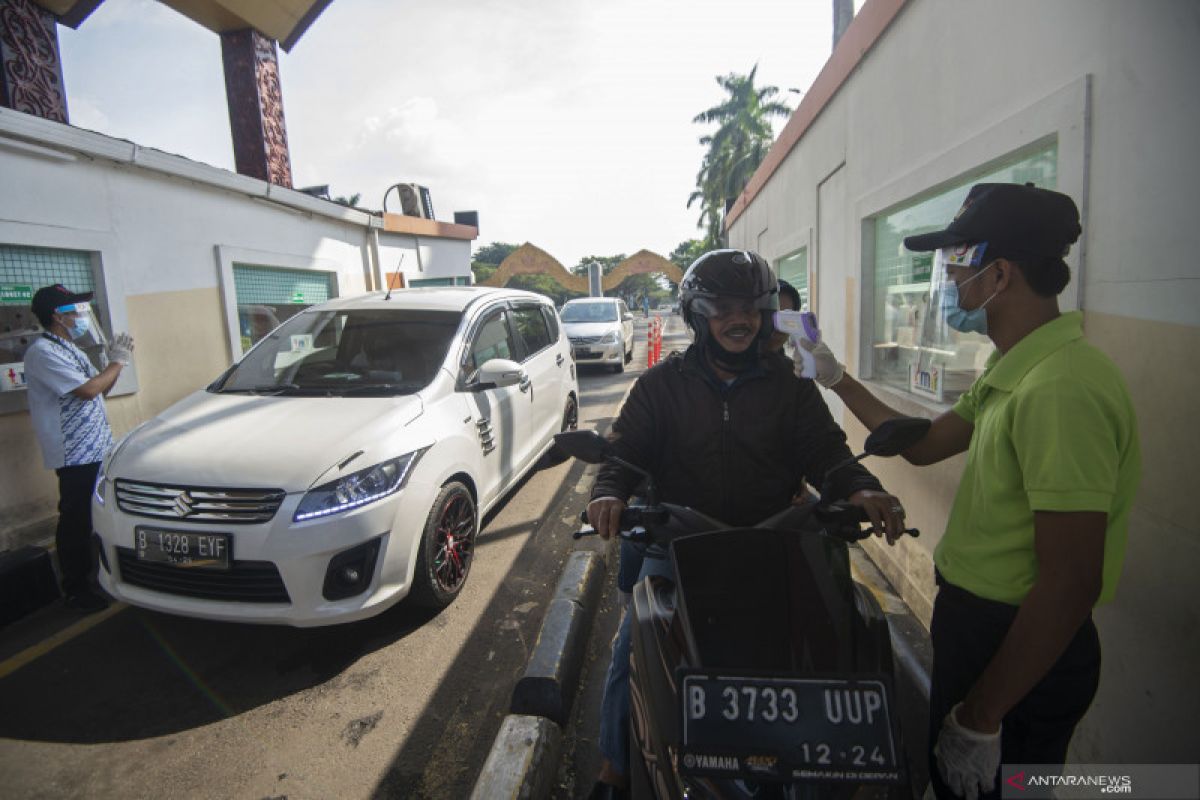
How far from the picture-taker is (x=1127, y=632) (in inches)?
75.7

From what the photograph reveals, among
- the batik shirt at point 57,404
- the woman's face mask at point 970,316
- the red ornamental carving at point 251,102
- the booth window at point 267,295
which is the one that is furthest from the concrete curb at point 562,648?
the red ornamental carving at point 251,102

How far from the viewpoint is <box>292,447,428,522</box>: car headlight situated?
9.43 feet

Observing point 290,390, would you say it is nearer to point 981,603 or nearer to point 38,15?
point 981,603

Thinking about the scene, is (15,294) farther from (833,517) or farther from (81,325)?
(833,517)

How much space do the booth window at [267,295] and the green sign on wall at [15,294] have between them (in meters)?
2.17

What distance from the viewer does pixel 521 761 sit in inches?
86.9

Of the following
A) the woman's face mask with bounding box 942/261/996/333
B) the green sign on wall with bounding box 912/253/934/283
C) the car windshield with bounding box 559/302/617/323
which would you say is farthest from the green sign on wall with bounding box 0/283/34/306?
the car windshield with bounding box 559/302/617/323

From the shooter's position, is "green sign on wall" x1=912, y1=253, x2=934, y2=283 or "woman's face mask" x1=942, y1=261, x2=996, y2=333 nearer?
"woman's face mask" x1=942, y1=261, x2=996, y2=333

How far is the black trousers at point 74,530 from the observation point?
3646 mm

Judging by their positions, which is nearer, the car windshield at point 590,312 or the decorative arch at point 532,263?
the car windshield at point 590,312

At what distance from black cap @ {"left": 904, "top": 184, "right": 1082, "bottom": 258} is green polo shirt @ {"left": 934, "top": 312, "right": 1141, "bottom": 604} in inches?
7.1

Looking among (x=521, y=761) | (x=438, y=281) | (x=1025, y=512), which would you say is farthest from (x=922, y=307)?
(x=438, y=281)

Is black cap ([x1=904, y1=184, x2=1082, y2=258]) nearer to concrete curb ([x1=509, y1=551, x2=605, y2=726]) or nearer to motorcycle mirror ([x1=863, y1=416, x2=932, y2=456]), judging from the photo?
motorcycle mirror ([x1=863, y1=416, x2=932, y2=456])

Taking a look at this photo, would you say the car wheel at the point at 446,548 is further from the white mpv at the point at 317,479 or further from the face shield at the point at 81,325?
the face shield at the point at 81,325
